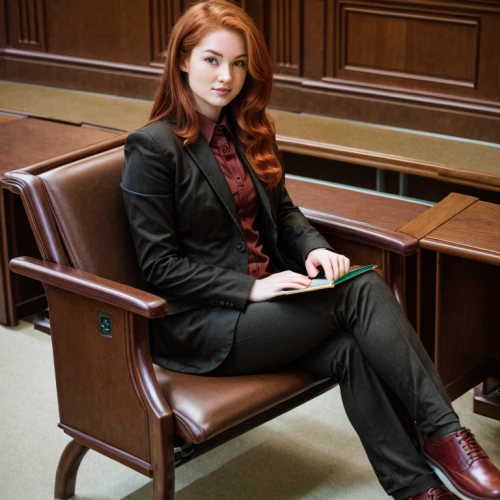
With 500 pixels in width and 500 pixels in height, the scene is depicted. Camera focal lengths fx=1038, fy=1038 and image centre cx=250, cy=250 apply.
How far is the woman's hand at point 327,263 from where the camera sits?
1.79m

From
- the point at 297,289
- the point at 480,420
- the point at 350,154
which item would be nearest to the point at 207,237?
the point at 297,289

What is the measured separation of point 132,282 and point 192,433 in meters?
0.34

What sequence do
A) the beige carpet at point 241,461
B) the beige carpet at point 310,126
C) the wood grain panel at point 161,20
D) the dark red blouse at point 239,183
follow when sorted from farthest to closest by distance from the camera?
the wood grain panel at point 161,20 → the beige carpet at point 310,126 → the beige carpet at point 241,461 → the dark red blouse at point 239,183

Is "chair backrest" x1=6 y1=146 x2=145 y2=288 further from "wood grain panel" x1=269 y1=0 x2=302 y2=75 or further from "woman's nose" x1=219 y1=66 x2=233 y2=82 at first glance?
"wood grain panel" x1=269 y1=0 x2=302 y2=75

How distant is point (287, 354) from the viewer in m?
1.74

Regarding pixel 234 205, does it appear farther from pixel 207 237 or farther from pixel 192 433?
pixel 192 433

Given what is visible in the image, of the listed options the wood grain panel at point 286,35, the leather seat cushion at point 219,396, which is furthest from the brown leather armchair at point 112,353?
the wood grain panel at point 286,35

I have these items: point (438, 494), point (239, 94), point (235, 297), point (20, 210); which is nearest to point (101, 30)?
point (20, 210)

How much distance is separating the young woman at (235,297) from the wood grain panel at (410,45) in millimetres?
1635

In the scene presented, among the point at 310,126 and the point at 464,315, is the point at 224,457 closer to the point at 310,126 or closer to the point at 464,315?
the point at 464,315

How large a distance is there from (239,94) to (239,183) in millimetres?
168

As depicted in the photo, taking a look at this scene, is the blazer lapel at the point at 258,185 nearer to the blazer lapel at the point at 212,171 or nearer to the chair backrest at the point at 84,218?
the blazer lapel at the point at 212,171

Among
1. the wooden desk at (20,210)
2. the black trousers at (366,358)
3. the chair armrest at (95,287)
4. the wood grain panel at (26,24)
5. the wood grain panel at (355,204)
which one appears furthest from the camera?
the wood grain panel at (26,24)

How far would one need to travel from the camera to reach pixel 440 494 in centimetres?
168
